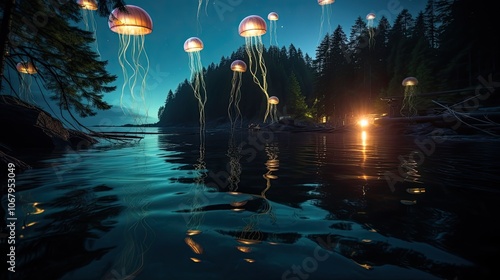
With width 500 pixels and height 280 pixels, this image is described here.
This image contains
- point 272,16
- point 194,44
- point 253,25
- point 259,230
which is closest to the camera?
point 259,230

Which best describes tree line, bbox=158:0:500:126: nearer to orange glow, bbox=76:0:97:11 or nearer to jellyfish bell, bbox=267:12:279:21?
jellyfish bell, bbox=267:12:279:21

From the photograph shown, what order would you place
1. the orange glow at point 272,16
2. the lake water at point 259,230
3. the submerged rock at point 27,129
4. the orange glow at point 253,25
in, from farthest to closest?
the orange glow at point 272,16, the orange glow at point 253,25, the submerged rock at point 27,129, the lake water at point 259,230

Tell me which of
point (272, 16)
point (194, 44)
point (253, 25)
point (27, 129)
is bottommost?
point (27, 129)

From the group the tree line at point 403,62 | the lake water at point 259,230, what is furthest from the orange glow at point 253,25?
the tree line at point 403,62

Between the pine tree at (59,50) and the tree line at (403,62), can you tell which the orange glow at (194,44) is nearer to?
the pine tree at (59,50)

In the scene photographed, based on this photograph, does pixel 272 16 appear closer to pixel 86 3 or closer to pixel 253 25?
pixel 253 25

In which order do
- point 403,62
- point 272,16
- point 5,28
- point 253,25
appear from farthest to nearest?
point 403,62 < point 272,16 < point 253,25 < point 5,28

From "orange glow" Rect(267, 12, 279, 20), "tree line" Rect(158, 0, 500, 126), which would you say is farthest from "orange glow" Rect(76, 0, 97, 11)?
"tree line" Rect(158, 0, 500, 126)

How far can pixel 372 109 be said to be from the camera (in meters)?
43.7

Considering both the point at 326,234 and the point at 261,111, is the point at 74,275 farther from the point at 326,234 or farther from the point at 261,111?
the point at 261,111

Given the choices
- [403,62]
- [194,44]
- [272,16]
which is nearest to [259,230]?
[194,44]

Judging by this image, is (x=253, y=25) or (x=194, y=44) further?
(x=194, y=44)

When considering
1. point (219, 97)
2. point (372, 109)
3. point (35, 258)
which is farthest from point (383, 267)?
point (219, 97)

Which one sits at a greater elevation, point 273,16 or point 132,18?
point 273,16
